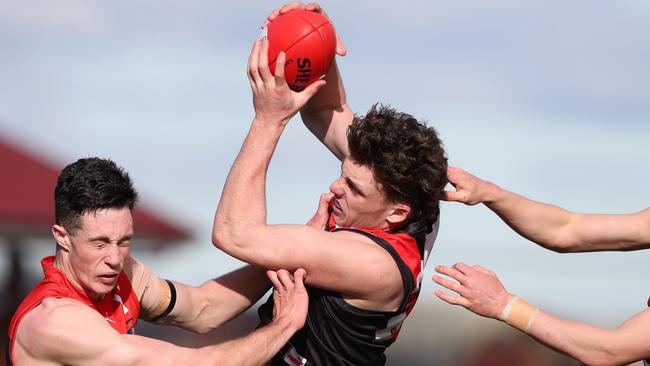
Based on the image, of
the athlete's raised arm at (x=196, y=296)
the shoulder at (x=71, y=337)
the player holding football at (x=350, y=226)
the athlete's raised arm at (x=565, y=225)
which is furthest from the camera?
the athlete's raised arm at (x=565, y=225)

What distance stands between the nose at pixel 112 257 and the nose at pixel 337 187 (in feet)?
3.61

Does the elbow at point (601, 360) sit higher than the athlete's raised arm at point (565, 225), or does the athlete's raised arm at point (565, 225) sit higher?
the athlete's raised arm at point (565, 225)

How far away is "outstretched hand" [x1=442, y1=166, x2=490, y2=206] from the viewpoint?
4785mm

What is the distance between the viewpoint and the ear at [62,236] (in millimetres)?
4223

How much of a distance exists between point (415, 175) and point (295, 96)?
2.30ft

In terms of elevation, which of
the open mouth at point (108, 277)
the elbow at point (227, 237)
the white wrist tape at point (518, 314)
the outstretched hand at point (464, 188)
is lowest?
the open mouth at point (108, 277)

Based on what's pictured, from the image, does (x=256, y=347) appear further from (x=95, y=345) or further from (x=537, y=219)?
(x=537, y=219)

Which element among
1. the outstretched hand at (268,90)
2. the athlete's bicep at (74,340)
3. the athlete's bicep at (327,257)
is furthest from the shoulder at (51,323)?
the outstretched hand at (268,90)

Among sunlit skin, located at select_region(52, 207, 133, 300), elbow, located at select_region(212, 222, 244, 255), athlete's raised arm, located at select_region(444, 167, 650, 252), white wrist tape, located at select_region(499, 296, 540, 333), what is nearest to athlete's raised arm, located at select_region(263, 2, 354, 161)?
athlete's raised arm, located at select_region(444, 167, 650, 252)

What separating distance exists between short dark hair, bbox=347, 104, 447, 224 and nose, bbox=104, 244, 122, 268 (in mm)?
1236

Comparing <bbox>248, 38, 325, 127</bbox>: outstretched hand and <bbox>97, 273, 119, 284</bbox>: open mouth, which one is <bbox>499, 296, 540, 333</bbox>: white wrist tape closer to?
<bbox>248, 38, 325, 127</bbox>: outstretched hand

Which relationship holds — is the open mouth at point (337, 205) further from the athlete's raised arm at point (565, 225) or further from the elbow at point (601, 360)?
the elbow at point (601, 360)

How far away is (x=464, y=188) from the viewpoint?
4820 mm

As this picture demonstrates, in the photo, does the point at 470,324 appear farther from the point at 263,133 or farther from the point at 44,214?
the point at 263,133
